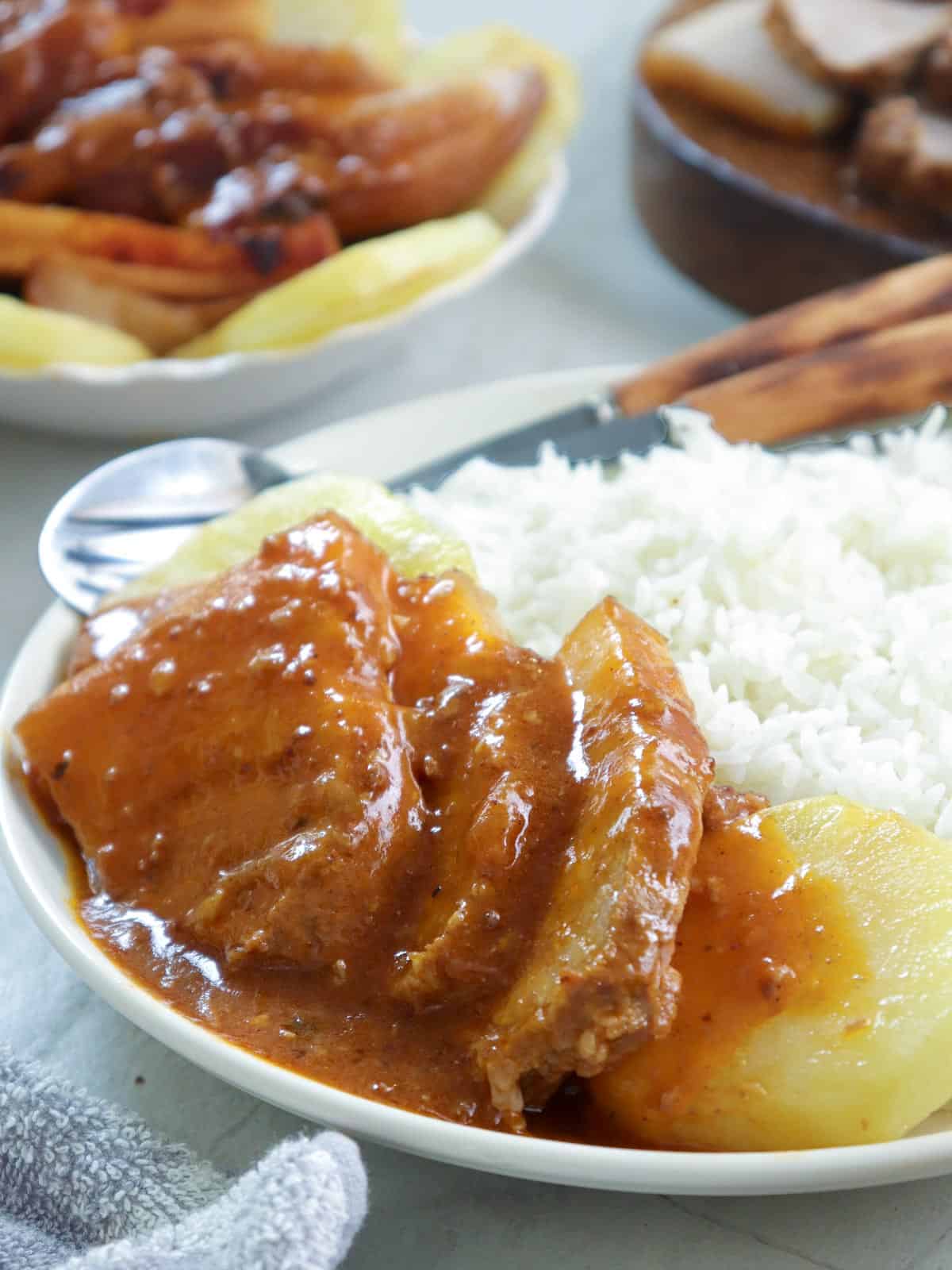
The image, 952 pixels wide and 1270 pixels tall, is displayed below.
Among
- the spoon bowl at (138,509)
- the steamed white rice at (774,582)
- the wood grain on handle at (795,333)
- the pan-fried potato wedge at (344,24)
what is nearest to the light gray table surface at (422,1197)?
the spoon bowl at (138,509)

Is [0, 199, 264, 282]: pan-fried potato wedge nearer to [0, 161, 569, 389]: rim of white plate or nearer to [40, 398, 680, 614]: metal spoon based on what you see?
[0, 161, 569, 389]: rim of white plate

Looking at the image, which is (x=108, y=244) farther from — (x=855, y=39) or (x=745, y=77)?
(x=855, y=39)

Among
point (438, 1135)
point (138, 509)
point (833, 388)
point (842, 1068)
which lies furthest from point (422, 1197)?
point (833, 388)

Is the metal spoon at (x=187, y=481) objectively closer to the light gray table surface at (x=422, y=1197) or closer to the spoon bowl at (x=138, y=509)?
the spoon bowl at (x=138, y=509)

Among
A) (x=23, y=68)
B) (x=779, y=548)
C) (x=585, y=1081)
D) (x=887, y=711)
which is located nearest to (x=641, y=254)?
(x=23, y=68)

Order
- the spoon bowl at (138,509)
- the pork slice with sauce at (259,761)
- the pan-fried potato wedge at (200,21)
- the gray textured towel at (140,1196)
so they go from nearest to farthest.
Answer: the gray textured towel at (140,1196) → the pork slice with sauce at (259,761) → the spoon bowl at (138,509) → the pan-fried potato wedge at (200,21)
